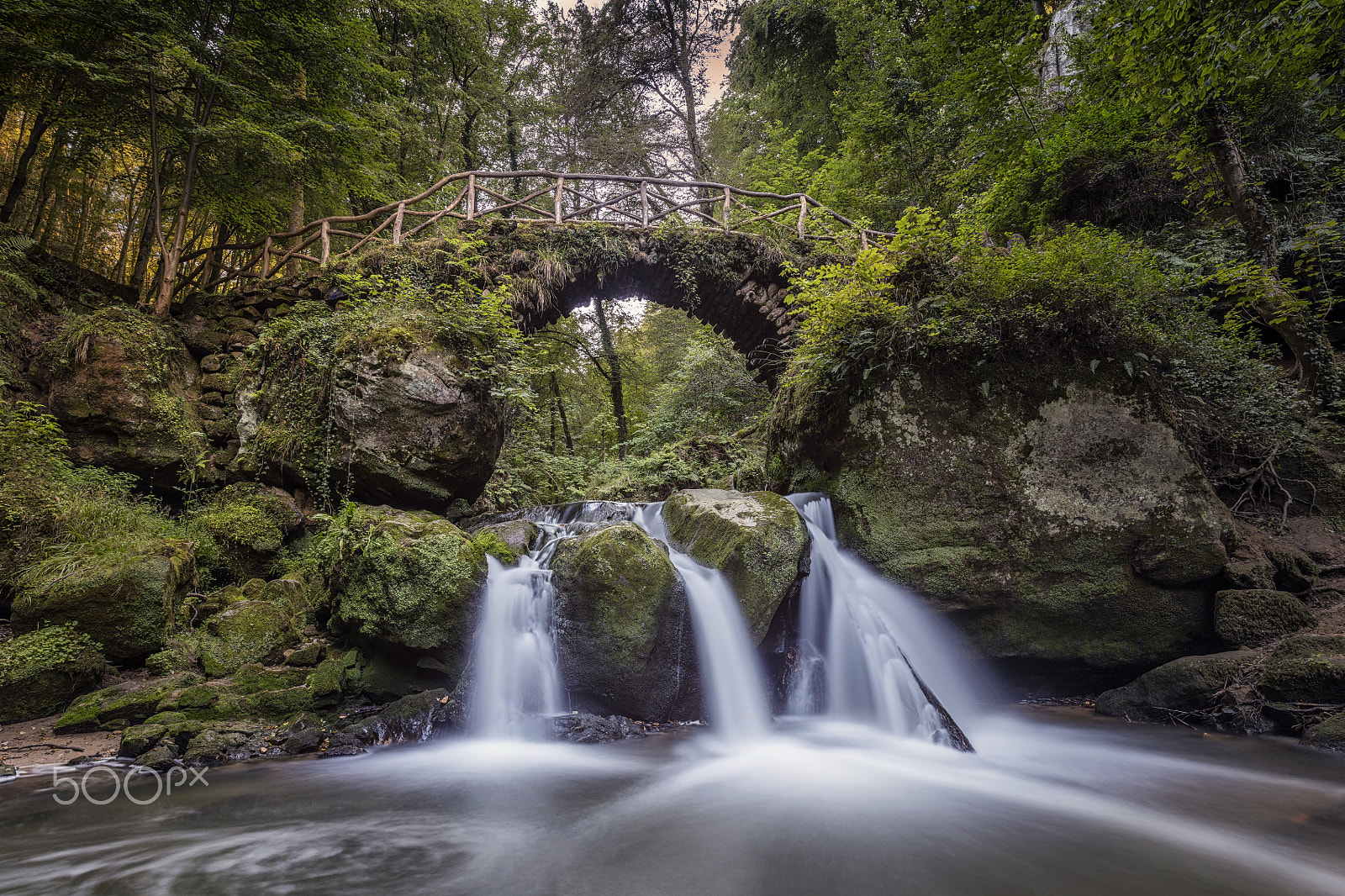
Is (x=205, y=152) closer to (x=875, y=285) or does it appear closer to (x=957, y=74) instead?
(x=875, y=285)

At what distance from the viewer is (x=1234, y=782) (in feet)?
11.2

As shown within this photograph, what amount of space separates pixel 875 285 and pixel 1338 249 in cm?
539

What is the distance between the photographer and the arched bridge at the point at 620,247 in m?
9.29

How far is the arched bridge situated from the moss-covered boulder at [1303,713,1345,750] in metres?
7.77

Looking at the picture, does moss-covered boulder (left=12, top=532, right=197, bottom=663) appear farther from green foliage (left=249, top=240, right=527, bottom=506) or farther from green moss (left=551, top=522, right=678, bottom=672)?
green moss (left=551, top=522, right=678, bottom=672)

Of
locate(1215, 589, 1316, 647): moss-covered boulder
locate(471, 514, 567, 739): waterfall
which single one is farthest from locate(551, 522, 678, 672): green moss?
locate(1215, 589, 1316, 647): moss-covered boulder

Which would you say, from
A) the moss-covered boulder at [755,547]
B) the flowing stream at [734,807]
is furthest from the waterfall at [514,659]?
the moss-covered boulder at [755,547]

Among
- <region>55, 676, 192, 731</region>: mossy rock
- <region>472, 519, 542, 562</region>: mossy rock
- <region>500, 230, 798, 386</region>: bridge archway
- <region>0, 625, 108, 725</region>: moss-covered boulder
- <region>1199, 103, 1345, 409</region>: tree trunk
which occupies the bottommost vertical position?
<region>55, 676, 192, 731</region>: mossy rock

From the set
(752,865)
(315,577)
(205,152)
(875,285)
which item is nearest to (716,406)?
(875,285)

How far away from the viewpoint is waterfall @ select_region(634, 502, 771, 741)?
4.78 meters

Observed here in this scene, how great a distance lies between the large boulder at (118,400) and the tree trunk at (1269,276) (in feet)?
41.0

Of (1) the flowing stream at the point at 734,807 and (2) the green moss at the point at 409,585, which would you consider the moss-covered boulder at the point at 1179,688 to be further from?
(2) the green moss at the point at 409,585

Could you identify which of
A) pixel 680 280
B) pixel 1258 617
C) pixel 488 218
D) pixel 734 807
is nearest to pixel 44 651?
pixel 734 807

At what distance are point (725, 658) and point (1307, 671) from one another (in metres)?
4.40
